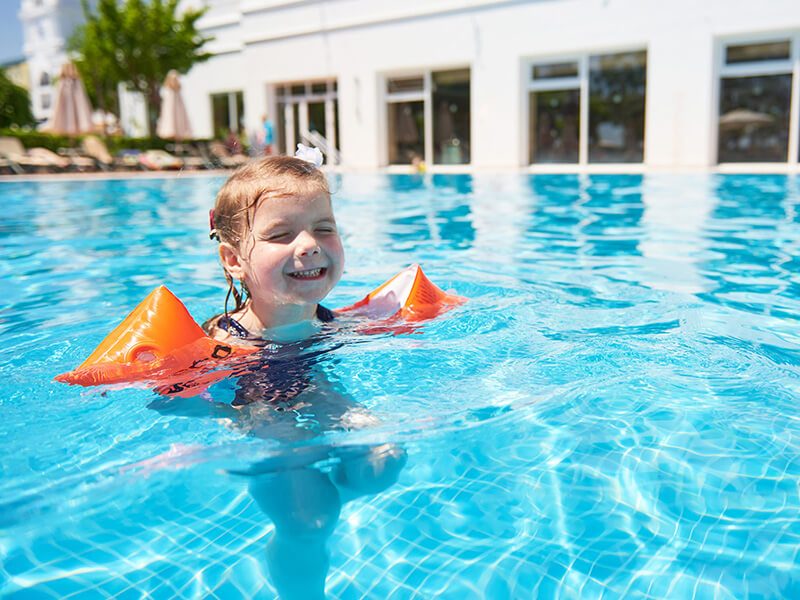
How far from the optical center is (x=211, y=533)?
1.70 metres

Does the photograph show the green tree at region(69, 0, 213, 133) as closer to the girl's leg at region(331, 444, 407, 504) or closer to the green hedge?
the green hedge

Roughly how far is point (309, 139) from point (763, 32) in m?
11.3

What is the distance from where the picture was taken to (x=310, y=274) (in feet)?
7.98

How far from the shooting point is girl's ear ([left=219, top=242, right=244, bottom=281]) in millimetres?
2555

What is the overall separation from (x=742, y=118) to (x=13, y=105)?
129ft

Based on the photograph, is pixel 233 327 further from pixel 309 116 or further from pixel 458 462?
pixel 309 116

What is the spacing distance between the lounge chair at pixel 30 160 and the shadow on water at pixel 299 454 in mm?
15750

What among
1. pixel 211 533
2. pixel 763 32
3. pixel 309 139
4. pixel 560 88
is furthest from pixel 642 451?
pixel 309 139

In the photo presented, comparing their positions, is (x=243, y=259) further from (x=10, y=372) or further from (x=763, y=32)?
(x=763, y=32)

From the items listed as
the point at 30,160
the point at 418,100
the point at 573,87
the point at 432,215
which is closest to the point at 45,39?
the point at 30,160

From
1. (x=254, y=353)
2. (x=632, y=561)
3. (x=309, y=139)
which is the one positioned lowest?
(x=632, y=561)

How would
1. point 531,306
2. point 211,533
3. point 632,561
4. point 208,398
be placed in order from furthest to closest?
1. point 531,306
2. point 208,398
3. point 211,533
4. point 632,561

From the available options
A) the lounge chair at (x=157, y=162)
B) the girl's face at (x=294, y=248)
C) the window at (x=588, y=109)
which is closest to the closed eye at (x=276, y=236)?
the girl's face at (x=294, y=248)

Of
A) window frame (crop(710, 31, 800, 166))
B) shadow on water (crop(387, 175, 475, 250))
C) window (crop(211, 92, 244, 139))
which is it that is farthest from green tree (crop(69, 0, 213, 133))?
window frame (crop(710, 31, 800, 166))
